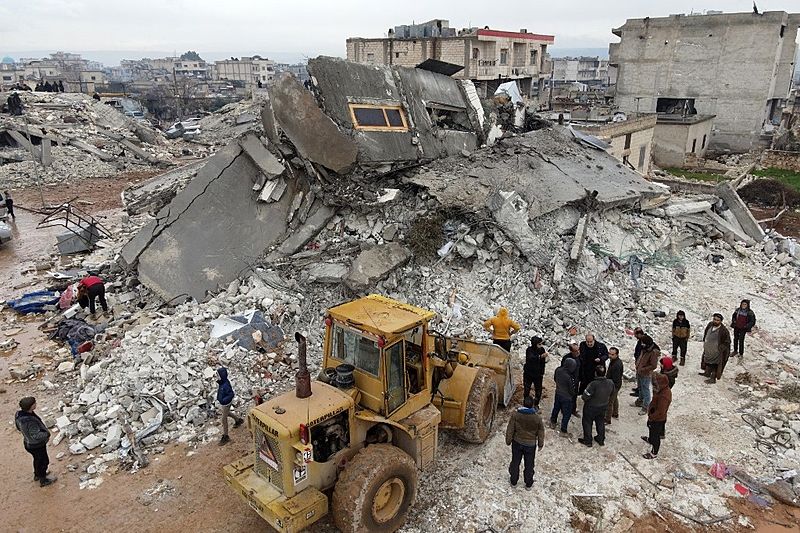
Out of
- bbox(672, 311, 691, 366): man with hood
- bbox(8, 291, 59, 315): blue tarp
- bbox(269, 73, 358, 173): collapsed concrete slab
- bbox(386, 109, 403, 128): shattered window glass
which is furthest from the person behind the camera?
bbox(386, 109, 403, 128): shattered window glass

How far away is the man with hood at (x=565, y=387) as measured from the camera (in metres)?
6.79

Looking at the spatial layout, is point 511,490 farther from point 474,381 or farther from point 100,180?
point 100,180

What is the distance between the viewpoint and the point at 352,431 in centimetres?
532

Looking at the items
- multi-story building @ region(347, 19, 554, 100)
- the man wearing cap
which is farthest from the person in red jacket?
multi-story building @ region(347, 19, 554, 100)

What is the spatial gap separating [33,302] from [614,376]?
36.6 feet

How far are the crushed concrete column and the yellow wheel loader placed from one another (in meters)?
11.5

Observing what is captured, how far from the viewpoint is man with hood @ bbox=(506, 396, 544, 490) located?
228 inches

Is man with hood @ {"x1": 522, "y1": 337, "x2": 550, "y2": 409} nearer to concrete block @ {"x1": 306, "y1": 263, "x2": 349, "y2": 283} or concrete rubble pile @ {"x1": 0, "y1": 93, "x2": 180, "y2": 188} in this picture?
concrete block @ {"x1": 306, "y1": 263, "x2": 349, "y2": 283}

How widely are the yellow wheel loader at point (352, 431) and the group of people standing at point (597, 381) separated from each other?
1065 mm

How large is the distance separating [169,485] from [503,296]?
6.10m

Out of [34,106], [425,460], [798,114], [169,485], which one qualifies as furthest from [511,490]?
[798,114]

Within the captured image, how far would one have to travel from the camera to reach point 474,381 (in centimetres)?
663

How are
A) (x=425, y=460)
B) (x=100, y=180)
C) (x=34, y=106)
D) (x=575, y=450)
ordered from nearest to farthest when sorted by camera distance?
1. (x=425, y=460)
2. (x=575, y=450)
3. (x=100, y=180)
4. (x=34, y=106)

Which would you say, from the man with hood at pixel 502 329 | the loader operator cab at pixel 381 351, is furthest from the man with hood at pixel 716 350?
the loader operator cab at pixel 381 351
